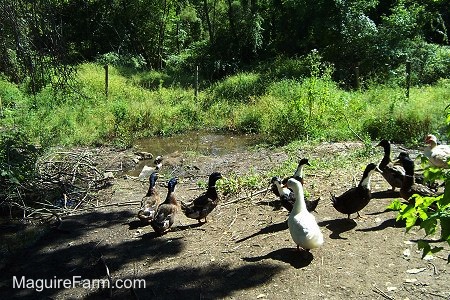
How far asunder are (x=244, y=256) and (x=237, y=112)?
35.0ft

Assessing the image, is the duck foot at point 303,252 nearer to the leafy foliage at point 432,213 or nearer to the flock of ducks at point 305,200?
the flock of ducks at point 305,200

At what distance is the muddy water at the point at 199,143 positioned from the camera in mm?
13477

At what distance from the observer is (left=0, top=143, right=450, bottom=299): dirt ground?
5102 mm

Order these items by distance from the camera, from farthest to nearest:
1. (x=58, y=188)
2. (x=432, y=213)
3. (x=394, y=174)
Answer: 1. (x=58, y=188)
2. (x=394, y=174)
3. (x=432, y=213)

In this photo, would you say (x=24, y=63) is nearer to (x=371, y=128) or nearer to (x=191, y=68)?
(x=371, y=128)

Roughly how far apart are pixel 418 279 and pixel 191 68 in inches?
1013

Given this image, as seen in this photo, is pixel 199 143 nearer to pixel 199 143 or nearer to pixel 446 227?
pixel 199 143

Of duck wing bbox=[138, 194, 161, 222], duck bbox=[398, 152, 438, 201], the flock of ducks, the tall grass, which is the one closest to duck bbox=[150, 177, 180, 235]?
the flock of ducks

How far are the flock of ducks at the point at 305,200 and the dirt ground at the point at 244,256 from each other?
10.5 inches

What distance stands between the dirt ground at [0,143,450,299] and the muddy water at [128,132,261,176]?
4696 mm

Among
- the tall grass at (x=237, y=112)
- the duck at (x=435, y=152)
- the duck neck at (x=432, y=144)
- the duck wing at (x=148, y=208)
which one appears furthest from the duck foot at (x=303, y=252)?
the tall grass at (x=237, y=112)

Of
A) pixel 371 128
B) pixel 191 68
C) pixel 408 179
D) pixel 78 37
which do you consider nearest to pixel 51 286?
pixel 408 179

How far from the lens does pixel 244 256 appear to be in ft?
19.4

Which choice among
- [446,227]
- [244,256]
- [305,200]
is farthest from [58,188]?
[446,227]
